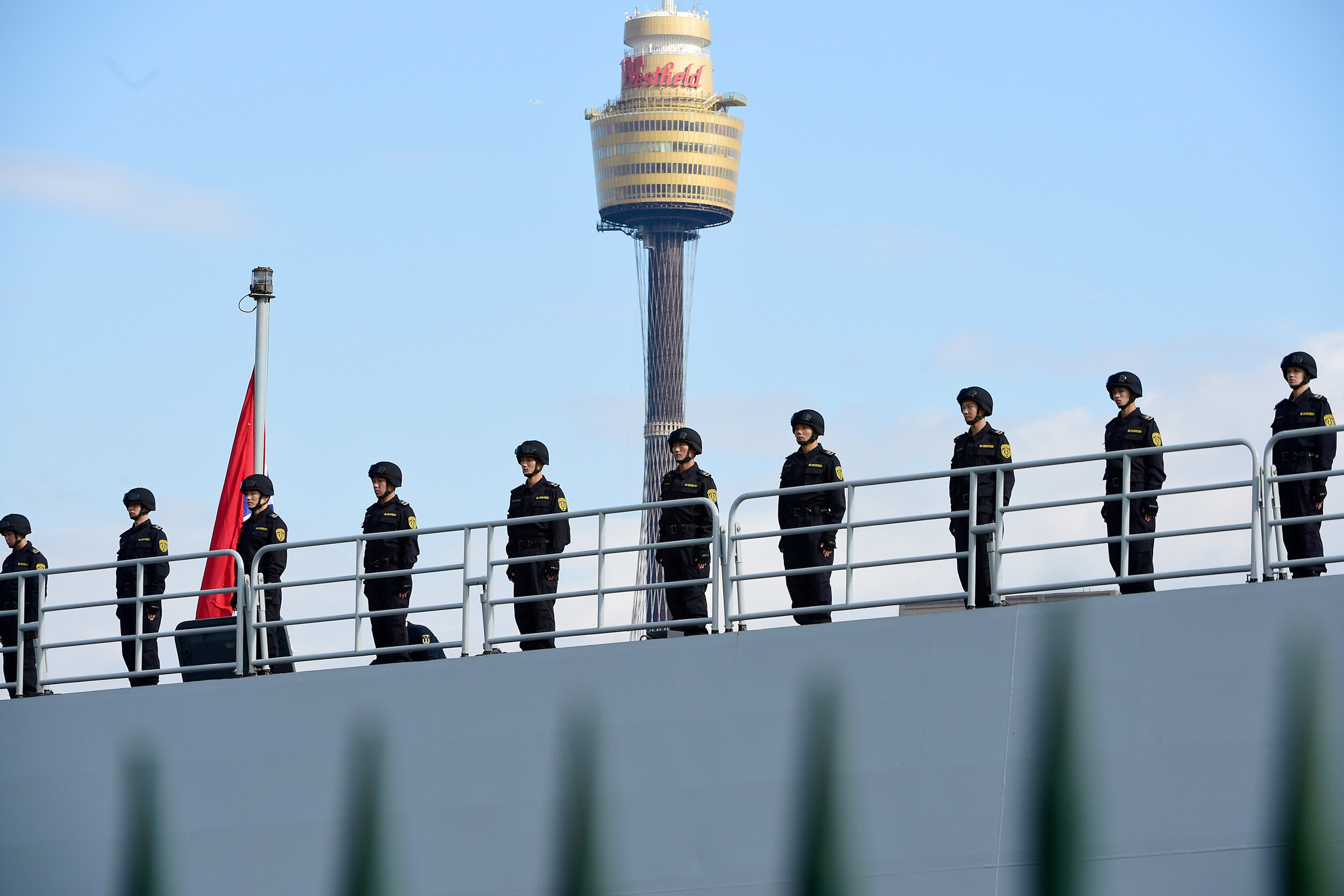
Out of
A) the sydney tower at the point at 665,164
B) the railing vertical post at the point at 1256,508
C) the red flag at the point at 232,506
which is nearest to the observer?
the railing vertical post at the point at 1256,508

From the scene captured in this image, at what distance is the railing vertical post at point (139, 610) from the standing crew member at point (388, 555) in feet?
4.94

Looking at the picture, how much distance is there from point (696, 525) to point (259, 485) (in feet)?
10.8

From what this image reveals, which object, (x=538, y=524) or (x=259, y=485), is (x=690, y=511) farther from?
(x=259, y=485)

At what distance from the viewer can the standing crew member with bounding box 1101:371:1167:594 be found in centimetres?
992

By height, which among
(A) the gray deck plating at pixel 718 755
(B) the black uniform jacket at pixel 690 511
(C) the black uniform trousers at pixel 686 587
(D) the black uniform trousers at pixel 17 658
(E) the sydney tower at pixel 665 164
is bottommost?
(A) the gray deck plating at pixel 718 755

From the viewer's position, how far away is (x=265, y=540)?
12.3 meters

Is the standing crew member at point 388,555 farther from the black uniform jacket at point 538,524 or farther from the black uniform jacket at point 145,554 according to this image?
the black uniform jacket at point 145,554

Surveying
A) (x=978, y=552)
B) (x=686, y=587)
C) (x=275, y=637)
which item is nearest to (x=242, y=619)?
(x=275, y=637)

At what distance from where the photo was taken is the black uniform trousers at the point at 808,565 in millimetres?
10703

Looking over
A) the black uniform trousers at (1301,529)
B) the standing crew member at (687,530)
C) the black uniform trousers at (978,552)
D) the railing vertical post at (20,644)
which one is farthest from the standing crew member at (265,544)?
the black uniform trousers at (1301,529)

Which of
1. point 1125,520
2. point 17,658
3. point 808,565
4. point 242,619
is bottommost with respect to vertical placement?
point 17,658

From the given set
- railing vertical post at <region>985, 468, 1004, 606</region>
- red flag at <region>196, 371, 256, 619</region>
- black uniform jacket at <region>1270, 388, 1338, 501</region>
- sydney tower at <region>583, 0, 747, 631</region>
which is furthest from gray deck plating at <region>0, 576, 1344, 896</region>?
sydney tower at <region>583, 0, 747, 631</region>

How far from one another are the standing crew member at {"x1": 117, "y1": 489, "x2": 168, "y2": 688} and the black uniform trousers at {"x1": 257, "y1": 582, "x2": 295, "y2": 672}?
909 millimetres

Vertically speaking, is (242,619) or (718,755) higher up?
(242,619)
